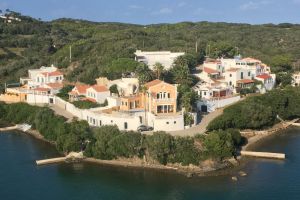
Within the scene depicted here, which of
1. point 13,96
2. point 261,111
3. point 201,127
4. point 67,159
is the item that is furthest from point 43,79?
point 261,111

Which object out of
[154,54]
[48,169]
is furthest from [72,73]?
[48,169]

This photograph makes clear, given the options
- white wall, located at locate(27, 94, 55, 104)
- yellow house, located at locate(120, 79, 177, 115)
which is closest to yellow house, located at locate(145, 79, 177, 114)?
yellow house, located at locate(120, 79, 177, 115)

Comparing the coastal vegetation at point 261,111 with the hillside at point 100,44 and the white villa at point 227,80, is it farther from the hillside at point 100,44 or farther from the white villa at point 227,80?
the hillside at point 100,44

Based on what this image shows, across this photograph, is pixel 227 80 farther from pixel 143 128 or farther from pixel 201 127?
pixel 143 128

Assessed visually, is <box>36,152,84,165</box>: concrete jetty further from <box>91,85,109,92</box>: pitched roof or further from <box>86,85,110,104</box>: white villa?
<box>91,85,109,92</box>: pitched roof

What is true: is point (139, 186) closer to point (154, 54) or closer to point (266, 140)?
point (266, 140)

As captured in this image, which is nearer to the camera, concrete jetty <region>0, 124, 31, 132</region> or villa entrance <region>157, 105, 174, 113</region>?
villa entrance <region>157, 105, 174, 113</region>
